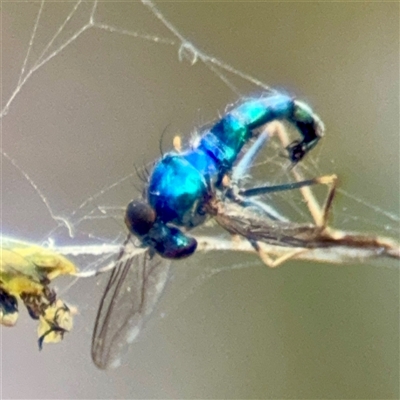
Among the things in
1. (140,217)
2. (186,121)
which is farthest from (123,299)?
(186,121)

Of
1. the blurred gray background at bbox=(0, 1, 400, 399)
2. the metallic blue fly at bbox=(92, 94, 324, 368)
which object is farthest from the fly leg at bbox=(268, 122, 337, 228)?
the blurred gray background at bbox=(0, 1, 400, 399)

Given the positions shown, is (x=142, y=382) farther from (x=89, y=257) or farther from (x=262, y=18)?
(x=262, y=18)

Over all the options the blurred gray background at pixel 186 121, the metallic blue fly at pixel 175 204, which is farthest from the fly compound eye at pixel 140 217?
the blurred gray background at pixel 186 121

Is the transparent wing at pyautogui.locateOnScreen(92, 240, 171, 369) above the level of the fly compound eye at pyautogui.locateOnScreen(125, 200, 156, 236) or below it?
below

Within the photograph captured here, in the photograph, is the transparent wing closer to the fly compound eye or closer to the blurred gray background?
the fly compound eye

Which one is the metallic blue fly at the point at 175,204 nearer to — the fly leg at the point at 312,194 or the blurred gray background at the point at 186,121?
the fly leg at the point at 312,194

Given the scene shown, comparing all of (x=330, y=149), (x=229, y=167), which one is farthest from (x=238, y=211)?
(x=330, y=149)

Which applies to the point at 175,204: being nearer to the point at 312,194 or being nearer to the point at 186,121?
the point at 312,194

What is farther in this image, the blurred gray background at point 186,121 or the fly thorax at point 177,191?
the blurred gray background at point 186,121
